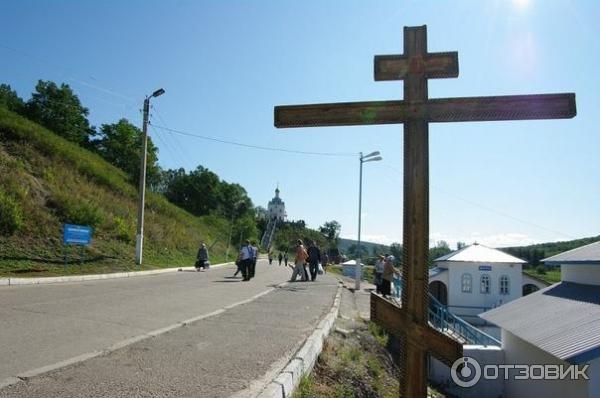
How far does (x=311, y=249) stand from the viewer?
2077 centimetres

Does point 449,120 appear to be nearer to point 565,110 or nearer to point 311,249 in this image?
point 565,110

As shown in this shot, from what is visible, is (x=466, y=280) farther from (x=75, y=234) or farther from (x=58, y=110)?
(x=58, y=110)

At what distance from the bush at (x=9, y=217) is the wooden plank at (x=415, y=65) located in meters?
18.6

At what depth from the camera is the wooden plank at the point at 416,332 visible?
3367mm

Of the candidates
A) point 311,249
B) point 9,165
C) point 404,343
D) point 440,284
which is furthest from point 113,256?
point 440,284

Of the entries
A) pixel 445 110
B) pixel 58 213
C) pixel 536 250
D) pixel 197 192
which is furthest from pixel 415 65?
pixel 536 250

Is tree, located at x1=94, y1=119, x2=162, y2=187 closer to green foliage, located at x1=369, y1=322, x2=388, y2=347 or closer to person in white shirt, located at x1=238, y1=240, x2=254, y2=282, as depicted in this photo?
person in white shirt, located at x1=238, y1=240, x2=254, y2=282

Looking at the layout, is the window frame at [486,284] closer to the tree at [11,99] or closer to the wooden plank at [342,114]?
the wooden plank at [342,114]

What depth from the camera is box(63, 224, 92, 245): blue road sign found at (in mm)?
17656

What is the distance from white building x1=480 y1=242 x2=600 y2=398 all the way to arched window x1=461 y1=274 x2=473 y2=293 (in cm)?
1985

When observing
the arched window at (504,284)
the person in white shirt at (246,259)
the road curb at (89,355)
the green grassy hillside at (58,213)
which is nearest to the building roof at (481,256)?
the arched window at (504,284)

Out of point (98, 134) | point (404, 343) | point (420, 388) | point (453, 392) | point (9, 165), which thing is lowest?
point (453, 392)

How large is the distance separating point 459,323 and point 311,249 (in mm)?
7151

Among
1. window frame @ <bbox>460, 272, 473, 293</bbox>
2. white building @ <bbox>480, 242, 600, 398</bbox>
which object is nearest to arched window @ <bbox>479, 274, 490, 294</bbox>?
window frame @ <bbox>460, 272, 473, 293</bbox>
